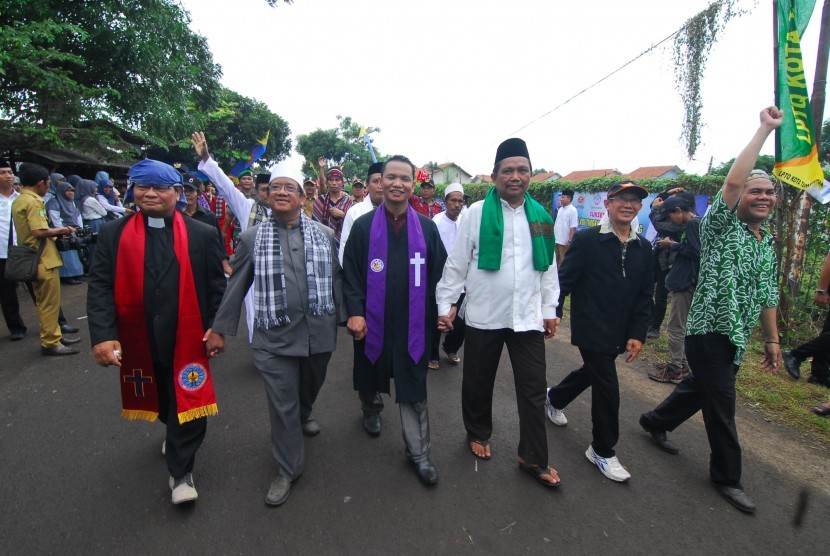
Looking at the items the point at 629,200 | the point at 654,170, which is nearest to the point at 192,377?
the point at 629,200

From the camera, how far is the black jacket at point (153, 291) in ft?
7.36

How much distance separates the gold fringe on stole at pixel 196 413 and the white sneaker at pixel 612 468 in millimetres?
2545

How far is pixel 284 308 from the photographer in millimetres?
2389

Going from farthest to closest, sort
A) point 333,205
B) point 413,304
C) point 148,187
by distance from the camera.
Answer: point 333,205 → point 413,304 → point 148,187

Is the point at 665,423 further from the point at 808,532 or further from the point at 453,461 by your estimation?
the point at 453,461

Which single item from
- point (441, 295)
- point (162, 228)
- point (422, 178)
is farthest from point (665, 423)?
point (422, 178)

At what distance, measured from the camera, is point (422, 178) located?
7055 millimetres

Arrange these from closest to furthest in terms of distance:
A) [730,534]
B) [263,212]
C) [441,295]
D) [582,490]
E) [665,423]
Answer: [730,534] < [582,490] < [441,295] < [665,423] < [263,212]

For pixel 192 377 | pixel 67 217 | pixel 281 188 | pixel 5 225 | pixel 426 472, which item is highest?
pixel 67 217

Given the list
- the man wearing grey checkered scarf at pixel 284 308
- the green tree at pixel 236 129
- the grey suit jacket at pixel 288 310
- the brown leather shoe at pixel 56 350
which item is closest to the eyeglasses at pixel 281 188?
the man wearing grey checkered scarf at pixel 284 308

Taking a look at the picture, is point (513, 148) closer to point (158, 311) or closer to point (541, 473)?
point (541, 473)

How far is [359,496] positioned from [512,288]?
1.63 meters

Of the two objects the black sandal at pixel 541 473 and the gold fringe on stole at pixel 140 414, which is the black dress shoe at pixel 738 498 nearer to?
the black sandal at pixel 541 473

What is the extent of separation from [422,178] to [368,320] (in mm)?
4814
